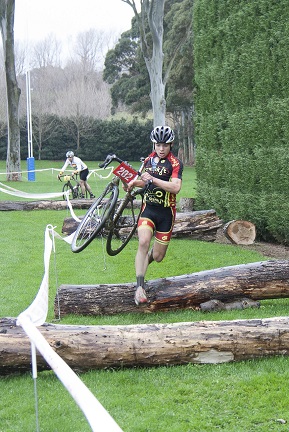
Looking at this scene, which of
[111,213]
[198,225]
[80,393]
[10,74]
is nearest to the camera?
[80,393]

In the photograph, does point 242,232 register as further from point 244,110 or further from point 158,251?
point 158,251

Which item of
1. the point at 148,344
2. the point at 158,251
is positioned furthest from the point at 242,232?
the point at 148,344

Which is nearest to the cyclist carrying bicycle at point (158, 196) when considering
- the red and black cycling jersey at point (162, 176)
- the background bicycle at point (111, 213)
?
the red and black cycling jersey at point (162, 176)

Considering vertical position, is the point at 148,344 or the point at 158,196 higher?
the point at 158,196

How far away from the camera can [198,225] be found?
51.6 ft

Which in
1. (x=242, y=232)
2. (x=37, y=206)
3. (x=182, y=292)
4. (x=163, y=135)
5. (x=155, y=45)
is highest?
(x=155, y=45)

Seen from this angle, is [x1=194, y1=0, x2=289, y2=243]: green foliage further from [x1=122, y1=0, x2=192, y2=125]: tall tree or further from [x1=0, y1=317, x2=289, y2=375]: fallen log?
[x1=122, y1=0, x2=192, y2=125]: tall tree

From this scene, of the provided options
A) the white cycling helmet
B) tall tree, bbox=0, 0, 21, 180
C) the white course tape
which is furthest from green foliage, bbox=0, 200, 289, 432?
tall tree, bbox=0, 0, 21, 180

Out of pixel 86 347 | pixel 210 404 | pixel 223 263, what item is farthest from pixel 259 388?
pixel 223 263

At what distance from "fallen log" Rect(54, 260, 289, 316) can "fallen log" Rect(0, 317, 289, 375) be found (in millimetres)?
1990

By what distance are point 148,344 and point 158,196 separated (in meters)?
2.64

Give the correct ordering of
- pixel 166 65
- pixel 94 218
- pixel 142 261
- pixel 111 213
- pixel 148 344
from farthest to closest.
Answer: pixel 166 65 < pixel 94 218 < pixel 111 213 < pixel 142 261 < pixel 148 344

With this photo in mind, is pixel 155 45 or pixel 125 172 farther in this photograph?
pixel 155 45

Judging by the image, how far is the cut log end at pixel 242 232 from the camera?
15.0m
